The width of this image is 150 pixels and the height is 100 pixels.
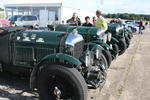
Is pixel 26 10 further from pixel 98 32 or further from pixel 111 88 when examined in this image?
pixel 111 88

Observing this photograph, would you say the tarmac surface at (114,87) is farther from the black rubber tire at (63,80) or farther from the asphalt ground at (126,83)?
the black rubber tire at (63,80)

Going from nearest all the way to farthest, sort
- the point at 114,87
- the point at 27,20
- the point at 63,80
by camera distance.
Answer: the point at 63,80 < the point at 114,87 < the point at 27,20

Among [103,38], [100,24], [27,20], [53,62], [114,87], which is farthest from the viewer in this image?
[27,20]

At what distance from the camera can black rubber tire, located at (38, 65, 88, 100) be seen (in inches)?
160

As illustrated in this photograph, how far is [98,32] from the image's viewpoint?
8.45 m

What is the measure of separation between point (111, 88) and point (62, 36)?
68.4 inches

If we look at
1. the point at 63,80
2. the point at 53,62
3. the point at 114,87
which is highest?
the point at 53,62

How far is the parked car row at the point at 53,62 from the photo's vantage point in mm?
4211

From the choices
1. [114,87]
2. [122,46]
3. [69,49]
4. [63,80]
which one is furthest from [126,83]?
[122,46]

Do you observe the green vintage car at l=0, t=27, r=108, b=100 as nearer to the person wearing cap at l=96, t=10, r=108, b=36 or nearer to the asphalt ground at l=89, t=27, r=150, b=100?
the asphalt ground at l=89, t=27, r=150, b=100

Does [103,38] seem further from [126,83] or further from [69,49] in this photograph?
[69,49]

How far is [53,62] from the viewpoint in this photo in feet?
14.5

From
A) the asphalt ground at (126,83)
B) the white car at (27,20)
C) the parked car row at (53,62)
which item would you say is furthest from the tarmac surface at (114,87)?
the white car at (27,20)

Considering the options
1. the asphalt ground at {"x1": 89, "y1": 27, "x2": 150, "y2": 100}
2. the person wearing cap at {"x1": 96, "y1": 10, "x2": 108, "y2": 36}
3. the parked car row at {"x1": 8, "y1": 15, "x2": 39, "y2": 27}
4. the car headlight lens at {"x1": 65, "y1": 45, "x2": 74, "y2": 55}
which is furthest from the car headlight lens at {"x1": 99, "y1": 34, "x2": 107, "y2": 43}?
the parked car row at {"x1": 8, "y1": 15, "x2": 39, "y2": 27}
